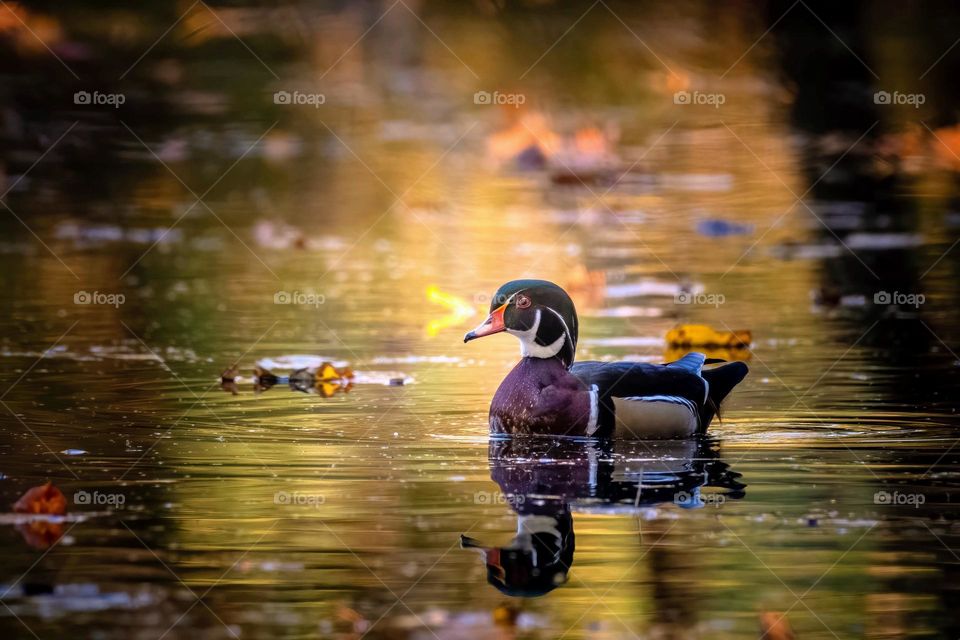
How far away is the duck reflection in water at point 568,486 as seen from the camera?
6845 millimetres

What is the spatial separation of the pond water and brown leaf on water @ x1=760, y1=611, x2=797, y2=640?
0.04 meters

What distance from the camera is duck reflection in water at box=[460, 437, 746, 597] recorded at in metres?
6.84

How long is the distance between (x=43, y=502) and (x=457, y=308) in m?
6.65

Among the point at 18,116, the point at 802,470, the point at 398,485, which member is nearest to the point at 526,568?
the point at 398,485

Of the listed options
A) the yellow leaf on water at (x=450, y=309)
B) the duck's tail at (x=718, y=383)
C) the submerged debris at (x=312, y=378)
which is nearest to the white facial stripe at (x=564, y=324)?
the duck's tail at (x=718, y=383)

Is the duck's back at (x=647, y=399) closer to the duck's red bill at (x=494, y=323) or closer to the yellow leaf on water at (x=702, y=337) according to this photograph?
the duck's red bill at (x=494, y=323)

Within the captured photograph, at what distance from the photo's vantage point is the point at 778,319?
43.4ft

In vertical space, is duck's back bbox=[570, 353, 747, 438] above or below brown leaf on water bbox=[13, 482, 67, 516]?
above

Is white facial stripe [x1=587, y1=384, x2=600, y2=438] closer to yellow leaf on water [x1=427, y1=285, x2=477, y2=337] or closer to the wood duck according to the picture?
the wood duck

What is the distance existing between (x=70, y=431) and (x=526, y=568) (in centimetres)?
346

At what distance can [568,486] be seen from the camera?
824 cm

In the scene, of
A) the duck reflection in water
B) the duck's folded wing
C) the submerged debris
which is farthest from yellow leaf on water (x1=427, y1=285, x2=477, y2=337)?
the duck reflection in water

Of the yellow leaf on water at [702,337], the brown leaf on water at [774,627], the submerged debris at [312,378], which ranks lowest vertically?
the brown leaf on water at [774,627]

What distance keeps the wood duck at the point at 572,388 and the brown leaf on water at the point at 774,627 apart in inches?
130
